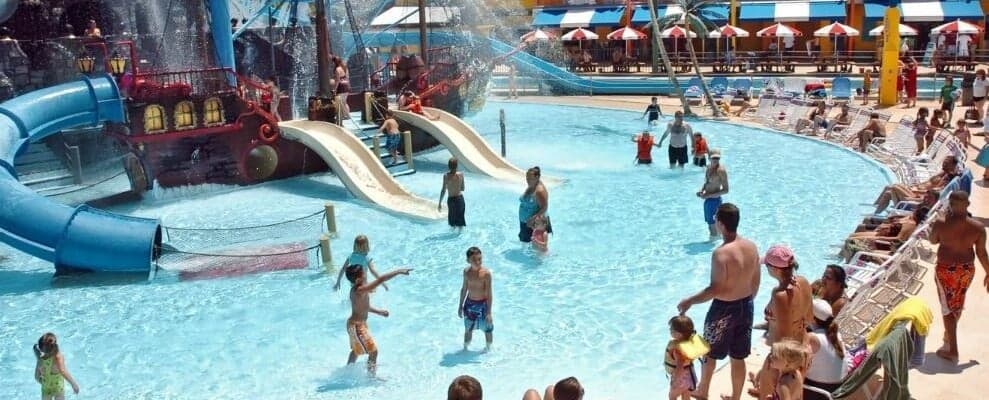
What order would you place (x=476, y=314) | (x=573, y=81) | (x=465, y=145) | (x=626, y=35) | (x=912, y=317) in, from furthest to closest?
(x=626, y=35) < (x=573, y=81) < (x=465, y=145) < (x=476, y=314) < (x=912, y=317)

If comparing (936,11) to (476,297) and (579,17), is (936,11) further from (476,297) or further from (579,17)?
(476,297)

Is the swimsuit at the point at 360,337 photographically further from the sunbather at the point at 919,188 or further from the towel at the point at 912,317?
the sunbather at the point at 919,188

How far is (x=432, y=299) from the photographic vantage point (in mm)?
10391

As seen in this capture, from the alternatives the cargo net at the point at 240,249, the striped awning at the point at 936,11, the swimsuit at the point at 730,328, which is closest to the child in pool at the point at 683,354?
the swimsuit at the point at 730,328

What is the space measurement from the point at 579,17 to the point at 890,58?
21715 millimetres

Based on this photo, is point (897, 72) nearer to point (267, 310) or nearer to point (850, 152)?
point (850, 152)

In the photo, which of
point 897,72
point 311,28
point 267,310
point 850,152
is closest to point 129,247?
point 267,310

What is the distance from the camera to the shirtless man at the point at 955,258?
6.91 metres

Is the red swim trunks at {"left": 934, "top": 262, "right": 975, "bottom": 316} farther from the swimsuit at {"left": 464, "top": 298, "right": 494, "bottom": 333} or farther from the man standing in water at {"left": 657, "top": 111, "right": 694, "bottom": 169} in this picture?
the man standing in water at {"left": 657, "top": 111, "right": 694, "bottom": 169}

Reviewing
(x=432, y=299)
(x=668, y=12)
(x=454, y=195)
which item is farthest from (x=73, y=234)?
(x=668, y=12)

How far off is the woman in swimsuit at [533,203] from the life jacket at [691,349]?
5.39m

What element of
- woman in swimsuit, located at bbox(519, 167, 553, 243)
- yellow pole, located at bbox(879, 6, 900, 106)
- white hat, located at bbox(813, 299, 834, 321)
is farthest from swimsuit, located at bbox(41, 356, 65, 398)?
yellow pole, located at bbox(879, 6, 900, 106)

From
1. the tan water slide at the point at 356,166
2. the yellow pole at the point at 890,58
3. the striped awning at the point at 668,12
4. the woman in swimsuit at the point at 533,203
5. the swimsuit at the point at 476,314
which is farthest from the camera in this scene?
the striped awning at the point at 668,12

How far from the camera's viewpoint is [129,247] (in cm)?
1134
